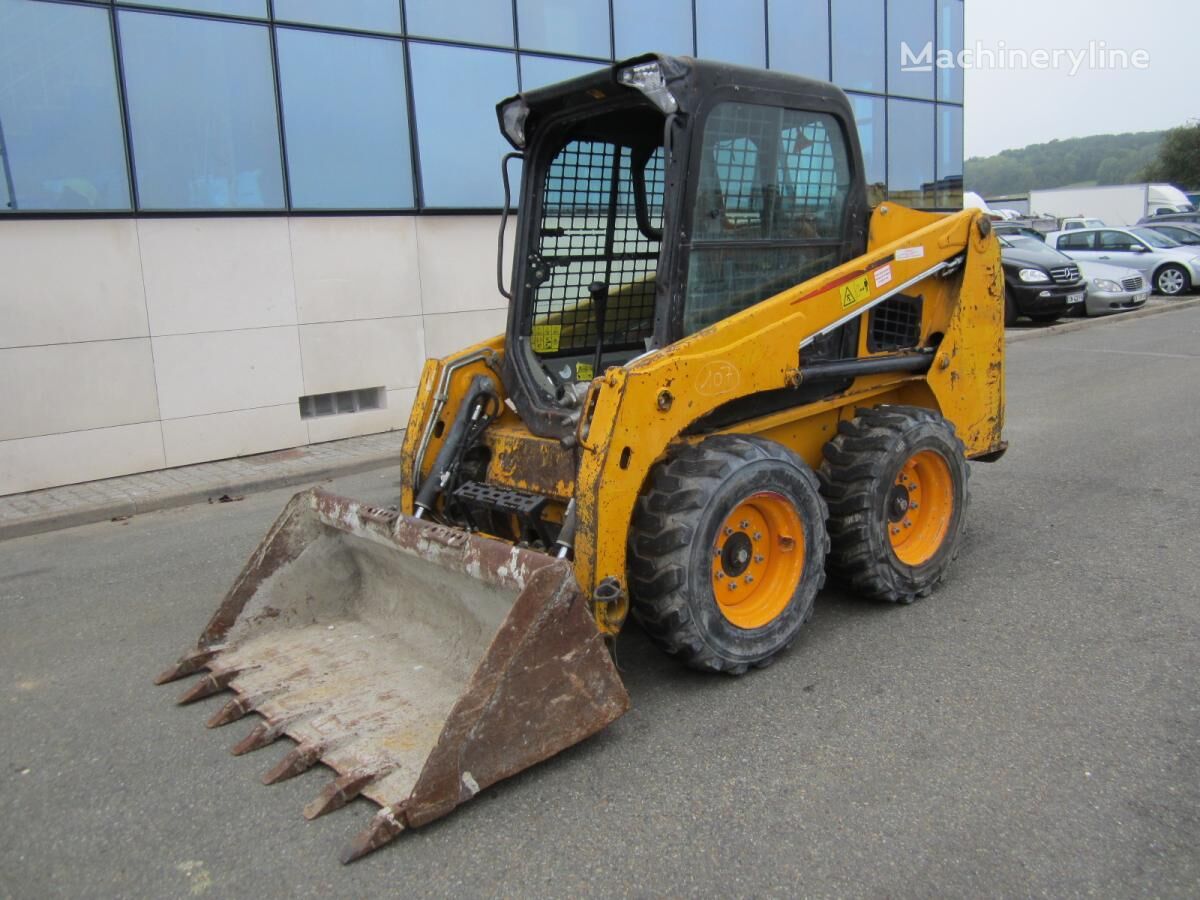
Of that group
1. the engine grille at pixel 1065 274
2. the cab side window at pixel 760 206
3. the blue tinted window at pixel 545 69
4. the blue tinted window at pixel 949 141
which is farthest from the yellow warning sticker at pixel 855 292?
the engine grille at pixel 1065 274

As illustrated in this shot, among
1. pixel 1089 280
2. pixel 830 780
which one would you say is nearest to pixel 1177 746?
pixel 830 780

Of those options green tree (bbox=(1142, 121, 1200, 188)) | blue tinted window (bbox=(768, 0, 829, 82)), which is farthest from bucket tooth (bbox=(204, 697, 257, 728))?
green tree (bbox=(1142, 121, 1200, 188))

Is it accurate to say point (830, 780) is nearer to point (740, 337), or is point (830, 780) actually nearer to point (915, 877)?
point (915, 877)

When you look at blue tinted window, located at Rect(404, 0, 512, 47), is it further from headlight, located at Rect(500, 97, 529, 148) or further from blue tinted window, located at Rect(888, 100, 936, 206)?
blue tinted window, located at Rect(888, 100, 936, 206)

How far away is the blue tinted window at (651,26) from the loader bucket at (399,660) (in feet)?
29.3

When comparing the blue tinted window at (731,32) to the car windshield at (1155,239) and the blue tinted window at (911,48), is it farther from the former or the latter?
the car windshield at (1155,239)

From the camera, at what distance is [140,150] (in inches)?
330

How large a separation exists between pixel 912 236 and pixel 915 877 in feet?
10.0

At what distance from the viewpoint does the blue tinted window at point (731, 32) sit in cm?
1220

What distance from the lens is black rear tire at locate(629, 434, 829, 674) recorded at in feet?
11.8

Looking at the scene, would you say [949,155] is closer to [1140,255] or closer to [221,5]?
[1140,255]

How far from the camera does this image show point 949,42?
15.3 meters

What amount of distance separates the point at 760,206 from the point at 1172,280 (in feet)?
63.6

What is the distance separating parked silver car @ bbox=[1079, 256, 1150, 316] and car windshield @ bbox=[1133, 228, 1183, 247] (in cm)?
382
